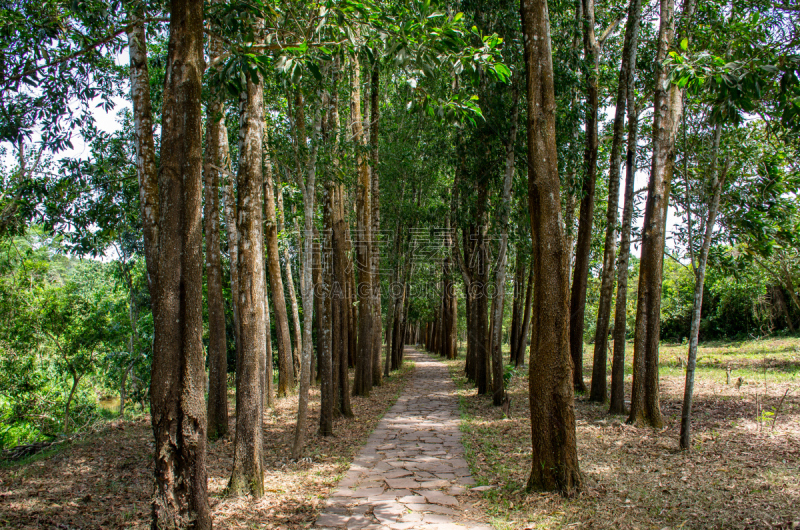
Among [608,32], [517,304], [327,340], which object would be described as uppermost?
[608,32]

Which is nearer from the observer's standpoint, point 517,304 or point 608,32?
point 608,32

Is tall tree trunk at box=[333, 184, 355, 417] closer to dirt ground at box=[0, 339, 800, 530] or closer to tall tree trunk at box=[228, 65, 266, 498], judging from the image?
dirt ground at box=[0, 339, 800, 530]

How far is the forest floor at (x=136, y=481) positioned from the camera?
5.01 metres

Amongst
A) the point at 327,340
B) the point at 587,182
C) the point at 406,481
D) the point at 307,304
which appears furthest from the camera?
the point at 587,182

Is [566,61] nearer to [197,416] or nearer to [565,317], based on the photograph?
[565,317]

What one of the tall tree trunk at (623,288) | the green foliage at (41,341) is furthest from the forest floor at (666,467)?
the green foliage at (41,341)

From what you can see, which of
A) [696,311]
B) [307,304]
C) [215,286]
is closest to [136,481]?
[215,286]

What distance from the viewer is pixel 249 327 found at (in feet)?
18.2

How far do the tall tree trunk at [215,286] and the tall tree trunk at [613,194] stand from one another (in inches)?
308

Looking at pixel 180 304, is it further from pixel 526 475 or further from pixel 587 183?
pixel 587 183

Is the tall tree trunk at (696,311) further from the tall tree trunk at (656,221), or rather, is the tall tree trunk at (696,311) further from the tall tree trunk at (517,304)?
the tall tree trunk at (517,304)

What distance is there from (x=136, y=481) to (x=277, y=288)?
557cm

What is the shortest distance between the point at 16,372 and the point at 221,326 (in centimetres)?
749

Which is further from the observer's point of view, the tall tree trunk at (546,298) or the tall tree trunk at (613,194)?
the tall tree trunk at (613,194)
